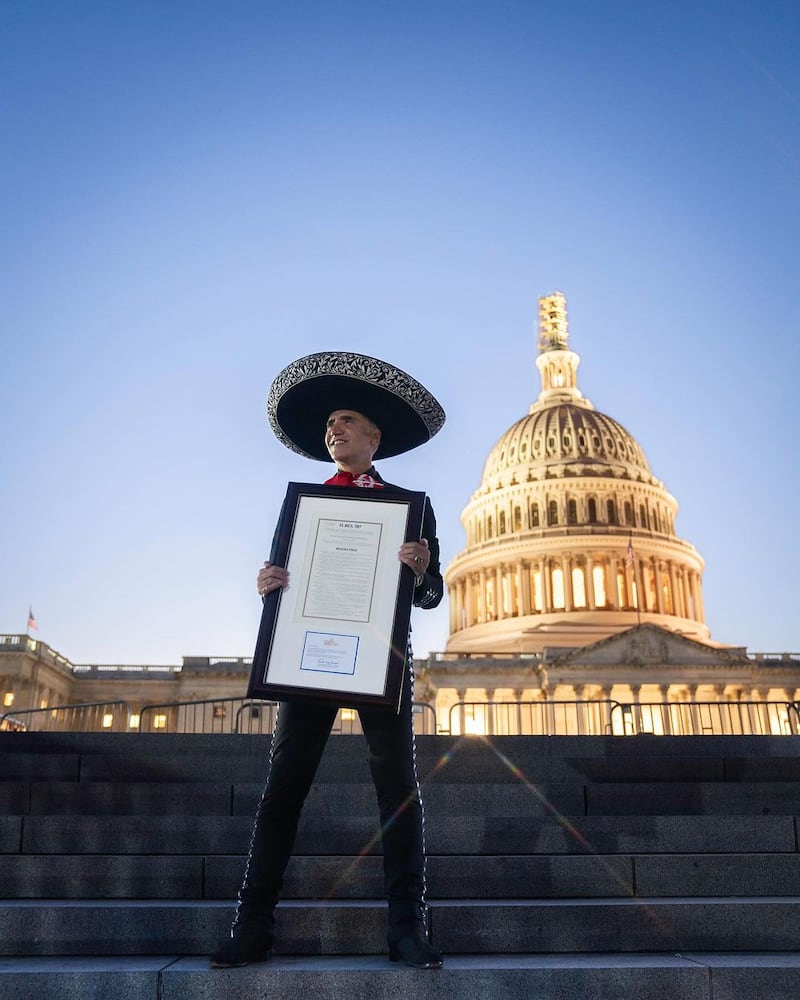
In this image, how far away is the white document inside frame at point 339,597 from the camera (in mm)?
5418

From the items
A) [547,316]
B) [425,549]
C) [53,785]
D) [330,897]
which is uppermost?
[547,316]

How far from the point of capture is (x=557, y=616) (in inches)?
3511

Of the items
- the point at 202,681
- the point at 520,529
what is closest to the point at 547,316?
the point at 520,529

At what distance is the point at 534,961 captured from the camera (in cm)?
542

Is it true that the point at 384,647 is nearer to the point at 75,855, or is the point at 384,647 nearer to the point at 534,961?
the point at 534,961

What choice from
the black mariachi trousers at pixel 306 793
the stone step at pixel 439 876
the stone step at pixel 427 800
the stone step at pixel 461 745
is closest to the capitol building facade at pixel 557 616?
the stone step at pixel 461 745

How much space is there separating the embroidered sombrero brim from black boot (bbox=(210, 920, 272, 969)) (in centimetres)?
303

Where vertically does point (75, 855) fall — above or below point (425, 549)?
below

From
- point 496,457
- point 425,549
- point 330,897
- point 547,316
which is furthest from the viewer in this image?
point 547,316

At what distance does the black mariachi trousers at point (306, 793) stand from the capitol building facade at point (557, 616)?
144ft

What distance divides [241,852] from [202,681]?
67.0 metres

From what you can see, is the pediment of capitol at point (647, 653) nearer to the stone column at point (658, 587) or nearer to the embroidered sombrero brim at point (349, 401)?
the stone column at point (658, 587)

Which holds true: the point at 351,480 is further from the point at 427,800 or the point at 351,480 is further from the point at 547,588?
the point at 547,588

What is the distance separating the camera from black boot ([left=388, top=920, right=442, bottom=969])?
5066 mm
